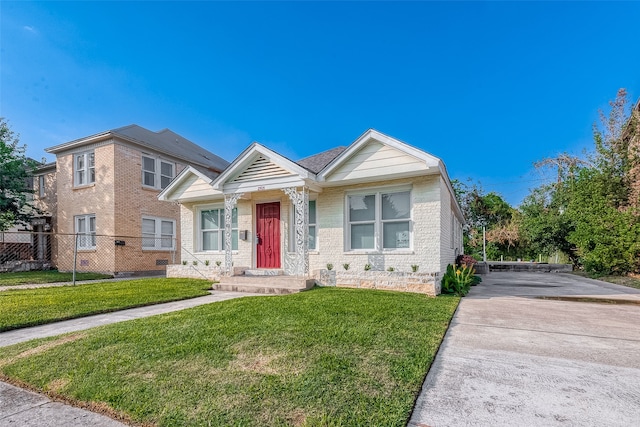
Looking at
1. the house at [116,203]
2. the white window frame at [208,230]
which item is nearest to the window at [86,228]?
the house at [116,203]

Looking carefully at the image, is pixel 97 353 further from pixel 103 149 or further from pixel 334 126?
pixel 334 126

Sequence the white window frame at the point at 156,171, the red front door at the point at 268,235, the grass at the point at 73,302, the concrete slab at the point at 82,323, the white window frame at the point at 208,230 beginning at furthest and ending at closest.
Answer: the white window frame at the point at 156,171 → the white window frame at the point at 208,230 → the red front door at the point at 268,235 → the grass at the point at 73,302 → the concrete slab at the point at 82,323

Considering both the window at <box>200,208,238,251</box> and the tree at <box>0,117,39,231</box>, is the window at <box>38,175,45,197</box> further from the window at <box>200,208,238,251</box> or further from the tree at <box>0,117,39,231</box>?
the window at <box>200,208,238,251</box>

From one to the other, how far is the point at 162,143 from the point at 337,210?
11347mm

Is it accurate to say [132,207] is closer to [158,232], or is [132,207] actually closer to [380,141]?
[158,232]

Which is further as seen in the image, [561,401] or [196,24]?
[196,24]

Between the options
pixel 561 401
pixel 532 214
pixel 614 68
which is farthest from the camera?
pixel 532 214

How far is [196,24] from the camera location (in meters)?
12.1

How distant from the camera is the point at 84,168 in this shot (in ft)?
46.3

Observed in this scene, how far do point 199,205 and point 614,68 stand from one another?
20.9 m

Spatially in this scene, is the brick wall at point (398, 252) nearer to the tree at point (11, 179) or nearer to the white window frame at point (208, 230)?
the white window frame at point (208, 230)

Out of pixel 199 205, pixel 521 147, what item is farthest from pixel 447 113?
pixel 199 205

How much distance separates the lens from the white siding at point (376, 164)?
302 inches

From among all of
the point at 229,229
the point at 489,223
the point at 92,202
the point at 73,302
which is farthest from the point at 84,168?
the point at 489,223
